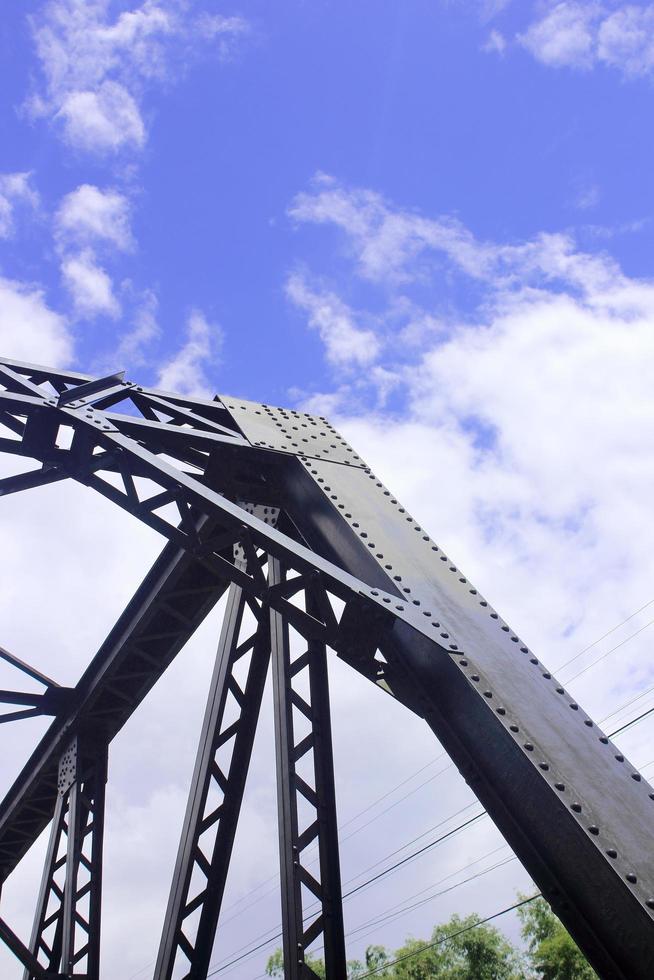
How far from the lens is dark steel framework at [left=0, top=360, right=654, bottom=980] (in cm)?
298

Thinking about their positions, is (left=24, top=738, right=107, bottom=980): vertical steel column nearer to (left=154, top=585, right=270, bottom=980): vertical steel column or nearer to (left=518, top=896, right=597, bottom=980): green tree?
(left=154, top=585, right=270, bottom=980): vertical steel column

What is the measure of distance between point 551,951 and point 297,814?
97.3 ft

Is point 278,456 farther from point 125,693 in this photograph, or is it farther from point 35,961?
point 35,961

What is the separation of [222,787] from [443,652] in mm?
3052

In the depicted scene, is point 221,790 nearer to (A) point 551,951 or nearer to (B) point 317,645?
(B) point 317,645

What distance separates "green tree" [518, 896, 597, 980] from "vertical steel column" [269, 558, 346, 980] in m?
27.1

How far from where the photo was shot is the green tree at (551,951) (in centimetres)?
2888

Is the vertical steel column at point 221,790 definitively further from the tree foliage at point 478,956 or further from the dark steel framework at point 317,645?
the tree foliage at point 478,956

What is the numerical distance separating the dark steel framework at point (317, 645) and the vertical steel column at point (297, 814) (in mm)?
11

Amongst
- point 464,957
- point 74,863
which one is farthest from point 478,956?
point 74,863

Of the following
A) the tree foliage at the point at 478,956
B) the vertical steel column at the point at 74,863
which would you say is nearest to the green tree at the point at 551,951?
the tree foliage at the point at 478,956

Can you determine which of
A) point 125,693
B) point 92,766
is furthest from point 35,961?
point 125,693

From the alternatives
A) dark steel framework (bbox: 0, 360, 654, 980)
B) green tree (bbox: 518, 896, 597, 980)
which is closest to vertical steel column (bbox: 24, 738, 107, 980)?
dark steel framework (bbox: 0, 360, 654, 980)

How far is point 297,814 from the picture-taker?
190 inches
